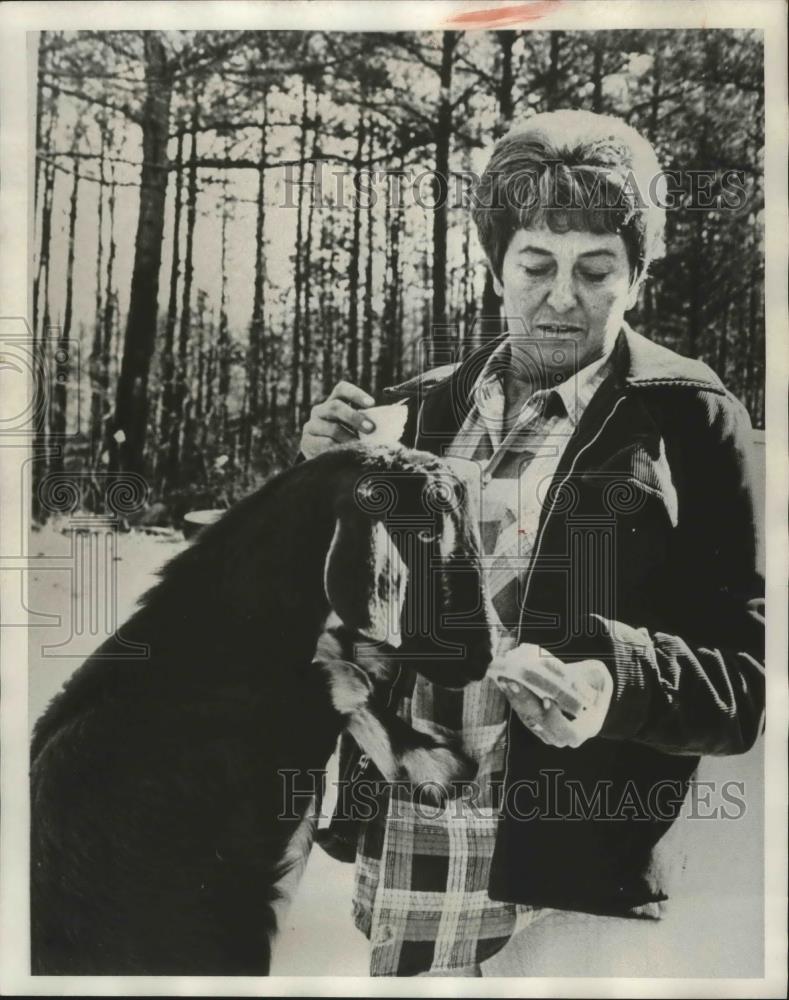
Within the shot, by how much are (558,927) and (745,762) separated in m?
0.54

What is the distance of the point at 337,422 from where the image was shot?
67.9 inches

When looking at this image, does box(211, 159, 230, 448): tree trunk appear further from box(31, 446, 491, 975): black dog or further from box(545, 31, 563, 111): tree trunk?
box(545, 31, 563, 111): tree trunk

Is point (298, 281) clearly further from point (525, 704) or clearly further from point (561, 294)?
point (525, 704)

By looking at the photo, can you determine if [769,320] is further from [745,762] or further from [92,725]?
[92,725]

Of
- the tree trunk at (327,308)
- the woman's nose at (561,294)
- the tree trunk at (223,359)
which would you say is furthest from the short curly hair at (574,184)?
the tree trunk at (223,359)

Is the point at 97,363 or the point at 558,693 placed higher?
the point at 97,363

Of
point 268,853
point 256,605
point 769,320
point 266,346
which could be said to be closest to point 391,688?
point 256,605

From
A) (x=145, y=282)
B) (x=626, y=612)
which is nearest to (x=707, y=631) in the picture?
(x=626, y=612)

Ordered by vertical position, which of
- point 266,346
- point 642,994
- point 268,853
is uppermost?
point 266,346

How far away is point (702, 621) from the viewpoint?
5.63 feet

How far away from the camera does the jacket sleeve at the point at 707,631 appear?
66.8 inches

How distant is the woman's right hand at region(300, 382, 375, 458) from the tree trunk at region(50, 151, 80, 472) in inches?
20.7

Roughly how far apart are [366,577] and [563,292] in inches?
29.1

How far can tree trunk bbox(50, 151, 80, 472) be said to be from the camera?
1742 millimetres
